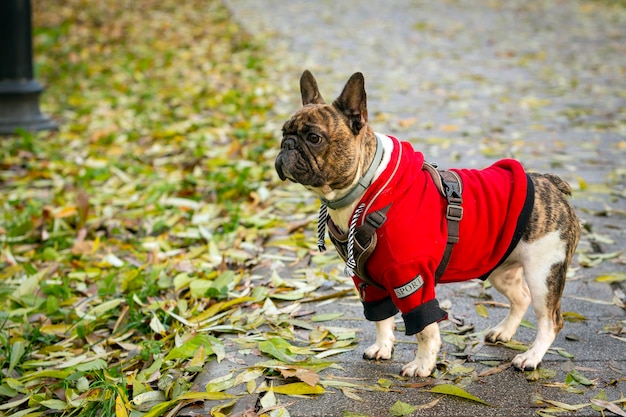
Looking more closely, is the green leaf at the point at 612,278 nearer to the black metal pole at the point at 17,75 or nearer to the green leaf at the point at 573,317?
the green leaf at the point at 573,317

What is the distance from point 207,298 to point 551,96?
6.24 meters

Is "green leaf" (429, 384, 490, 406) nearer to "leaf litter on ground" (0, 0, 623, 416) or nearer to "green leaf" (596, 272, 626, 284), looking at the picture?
"leaf litter on ground" (0, 0, 623, 416)

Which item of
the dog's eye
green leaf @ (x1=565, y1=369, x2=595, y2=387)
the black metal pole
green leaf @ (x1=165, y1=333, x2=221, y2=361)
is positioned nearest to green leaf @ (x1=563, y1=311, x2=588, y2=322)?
green leaf @ (x1=565, y1=369, x2=595, y2=387)

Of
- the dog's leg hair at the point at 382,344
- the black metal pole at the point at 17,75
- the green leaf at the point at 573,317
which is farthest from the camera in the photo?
the black metal pole at the point at 17,75

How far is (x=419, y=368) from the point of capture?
3.19 meters

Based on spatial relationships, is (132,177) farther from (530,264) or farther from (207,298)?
(530,264)

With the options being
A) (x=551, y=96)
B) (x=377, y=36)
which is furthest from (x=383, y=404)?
(x=377, y=36)

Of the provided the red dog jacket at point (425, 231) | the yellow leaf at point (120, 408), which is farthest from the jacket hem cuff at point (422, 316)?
the yellow leaf at point (120, 408)

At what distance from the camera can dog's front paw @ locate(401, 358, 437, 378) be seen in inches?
125

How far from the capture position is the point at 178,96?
964 centimetres

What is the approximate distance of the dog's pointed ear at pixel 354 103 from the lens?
305 centimetres

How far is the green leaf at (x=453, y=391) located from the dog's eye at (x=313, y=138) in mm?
1140

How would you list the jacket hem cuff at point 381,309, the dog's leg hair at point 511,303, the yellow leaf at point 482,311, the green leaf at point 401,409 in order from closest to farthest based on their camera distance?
1. the green leaf at point 401,409
2. the jacket hem cuff at point 381,309
3. the dog's leg hair at point 511,303
4. the yellow leaf at point 482,311

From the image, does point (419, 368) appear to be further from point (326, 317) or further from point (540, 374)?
point (326, 317)
